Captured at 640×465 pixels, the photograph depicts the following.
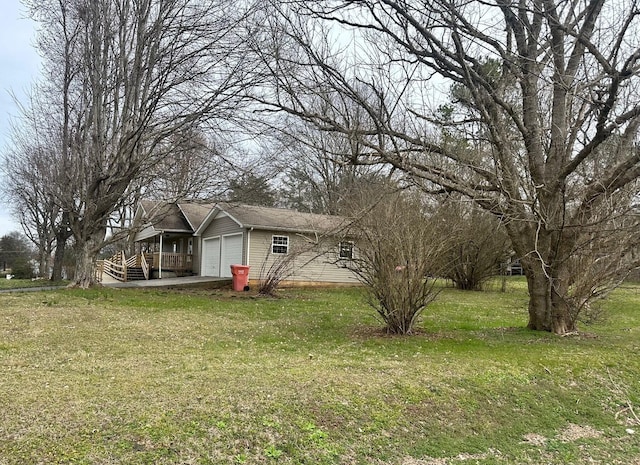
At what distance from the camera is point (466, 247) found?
18406mm

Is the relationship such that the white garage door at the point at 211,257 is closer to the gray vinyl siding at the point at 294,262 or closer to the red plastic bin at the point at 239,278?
the gray vinyl siding at the point at 294,262

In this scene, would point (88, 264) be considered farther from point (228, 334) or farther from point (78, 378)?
point (78, 378)

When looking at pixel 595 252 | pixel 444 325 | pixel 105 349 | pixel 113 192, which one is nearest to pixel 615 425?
pixel 595 252

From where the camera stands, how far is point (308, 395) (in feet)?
14.4

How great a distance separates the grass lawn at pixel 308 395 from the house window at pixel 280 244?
10.9 meters

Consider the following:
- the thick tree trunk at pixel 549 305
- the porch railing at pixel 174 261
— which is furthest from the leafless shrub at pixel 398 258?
the porch railing at pixel 174 261

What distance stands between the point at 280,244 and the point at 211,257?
170 inches

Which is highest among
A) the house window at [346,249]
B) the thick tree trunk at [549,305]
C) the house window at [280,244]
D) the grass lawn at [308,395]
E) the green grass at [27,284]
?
the house window at [280,244]

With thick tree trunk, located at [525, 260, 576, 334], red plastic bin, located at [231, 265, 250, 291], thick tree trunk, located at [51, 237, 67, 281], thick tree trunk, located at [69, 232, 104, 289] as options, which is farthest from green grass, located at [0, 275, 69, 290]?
thick tree trunk, located at [525, 260, 576, 334]

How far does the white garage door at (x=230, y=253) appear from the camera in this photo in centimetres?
1933

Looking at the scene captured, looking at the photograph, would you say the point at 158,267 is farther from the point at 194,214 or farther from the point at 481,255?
the point at 481,255

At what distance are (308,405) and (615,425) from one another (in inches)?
124

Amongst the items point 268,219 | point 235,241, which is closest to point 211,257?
point 235,241

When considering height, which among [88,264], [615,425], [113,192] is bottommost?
[615,425]
